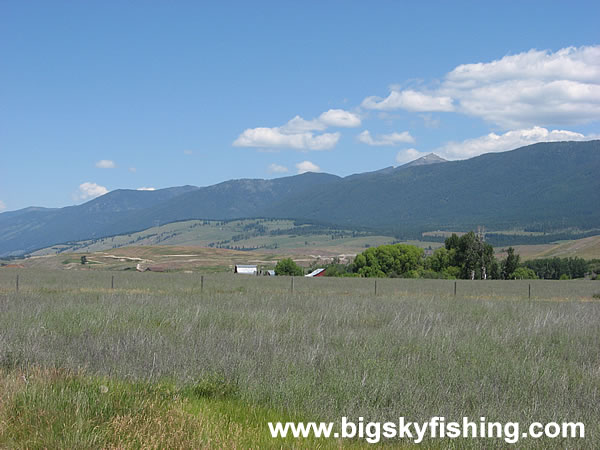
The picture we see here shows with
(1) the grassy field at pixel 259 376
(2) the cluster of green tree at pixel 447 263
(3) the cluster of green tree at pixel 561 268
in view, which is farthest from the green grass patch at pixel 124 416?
(3) the cluster of green tree at pixel 561 268

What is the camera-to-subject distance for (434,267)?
348 feet

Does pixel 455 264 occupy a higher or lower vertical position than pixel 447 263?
lower

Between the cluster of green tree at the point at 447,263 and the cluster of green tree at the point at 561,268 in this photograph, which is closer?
the cluster of green tree at the point at 447,263

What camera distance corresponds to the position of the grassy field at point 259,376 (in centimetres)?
706

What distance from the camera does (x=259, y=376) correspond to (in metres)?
9.71

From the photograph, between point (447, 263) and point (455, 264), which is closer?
point (455, 264)

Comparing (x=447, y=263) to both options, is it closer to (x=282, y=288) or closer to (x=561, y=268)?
(x=561, y=268)

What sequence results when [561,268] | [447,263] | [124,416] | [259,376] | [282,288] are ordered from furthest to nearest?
[561,268], [447,263], [282,288], [259,376], [124,416]

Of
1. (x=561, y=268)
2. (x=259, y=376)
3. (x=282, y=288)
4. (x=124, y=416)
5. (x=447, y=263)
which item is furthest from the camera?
(x=561, y=268)

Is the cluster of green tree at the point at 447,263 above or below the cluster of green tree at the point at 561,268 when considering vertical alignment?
above

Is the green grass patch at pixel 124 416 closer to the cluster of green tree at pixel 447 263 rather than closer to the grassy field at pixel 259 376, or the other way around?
the grassy field at pixel 259 376

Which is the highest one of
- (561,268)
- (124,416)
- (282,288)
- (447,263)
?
(124,416)

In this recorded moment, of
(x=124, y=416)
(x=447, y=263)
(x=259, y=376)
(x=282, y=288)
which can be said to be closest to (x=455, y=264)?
(x=447, y=263)

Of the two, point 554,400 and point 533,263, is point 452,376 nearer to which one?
point 554,400
